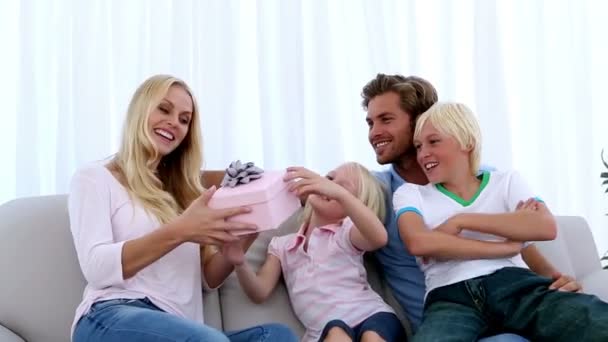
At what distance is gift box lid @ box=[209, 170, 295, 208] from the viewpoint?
1351 mm

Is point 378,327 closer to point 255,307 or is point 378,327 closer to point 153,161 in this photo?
point 255,307

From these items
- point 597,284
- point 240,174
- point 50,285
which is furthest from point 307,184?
point 597,284

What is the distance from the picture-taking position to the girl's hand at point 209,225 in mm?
1355

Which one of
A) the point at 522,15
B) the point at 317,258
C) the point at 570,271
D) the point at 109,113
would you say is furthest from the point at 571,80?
the point at 109,113

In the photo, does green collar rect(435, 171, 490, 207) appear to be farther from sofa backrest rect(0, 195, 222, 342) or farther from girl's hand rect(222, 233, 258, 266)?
sofa backrest rect(0, 195, 222, 342)

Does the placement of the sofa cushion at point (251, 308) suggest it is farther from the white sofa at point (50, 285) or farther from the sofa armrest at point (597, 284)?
the sofa armrest at point (597, 284)

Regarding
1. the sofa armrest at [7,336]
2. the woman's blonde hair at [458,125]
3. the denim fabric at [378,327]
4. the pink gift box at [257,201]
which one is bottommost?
the denim fabric at [378,327]

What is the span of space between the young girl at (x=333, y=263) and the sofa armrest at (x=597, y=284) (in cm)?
52

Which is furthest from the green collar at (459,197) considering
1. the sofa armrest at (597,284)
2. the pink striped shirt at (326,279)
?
the sofa armrest at (597,284)

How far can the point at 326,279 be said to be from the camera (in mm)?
1684

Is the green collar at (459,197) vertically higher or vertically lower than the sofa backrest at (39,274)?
higher

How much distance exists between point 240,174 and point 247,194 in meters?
0.08

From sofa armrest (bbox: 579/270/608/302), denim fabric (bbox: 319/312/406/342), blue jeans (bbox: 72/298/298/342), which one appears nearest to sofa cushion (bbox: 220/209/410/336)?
denim fabric (bbox: 319/312/406/342)

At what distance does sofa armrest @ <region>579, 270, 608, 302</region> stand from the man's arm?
0.87 ft
